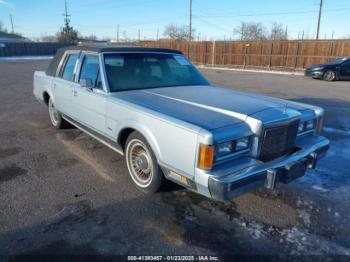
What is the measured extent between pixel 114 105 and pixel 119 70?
2.21ft

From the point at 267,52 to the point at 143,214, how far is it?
78.5ft

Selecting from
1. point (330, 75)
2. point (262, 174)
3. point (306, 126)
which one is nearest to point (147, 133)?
point (262, 174)

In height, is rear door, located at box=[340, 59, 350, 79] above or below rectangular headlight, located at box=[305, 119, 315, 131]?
above

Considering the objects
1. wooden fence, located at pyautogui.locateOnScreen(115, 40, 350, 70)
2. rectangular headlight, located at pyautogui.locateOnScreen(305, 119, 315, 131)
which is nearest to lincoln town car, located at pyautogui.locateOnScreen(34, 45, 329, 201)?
rectangular headlight, located at pyautogui.locateOnScreen(305, 119, 315, 131)

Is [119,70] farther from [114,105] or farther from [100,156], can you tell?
[100,156]

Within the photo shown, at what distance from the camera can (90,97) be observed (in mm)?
4148

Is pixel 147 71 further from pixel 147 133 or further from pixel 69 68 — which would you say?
pixel 69 68

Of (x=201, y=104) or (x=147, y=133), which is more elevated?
(x=201, y=104)

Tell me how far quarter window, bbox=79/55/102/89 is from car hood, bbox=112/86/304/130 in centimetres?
51

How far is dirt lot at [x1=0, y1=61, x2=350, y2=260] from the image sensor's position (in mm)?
2592

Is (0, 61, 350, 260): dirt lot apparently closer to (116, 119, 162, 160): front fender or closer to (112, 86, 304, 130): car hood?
(116, 119, 162, 160): front fender

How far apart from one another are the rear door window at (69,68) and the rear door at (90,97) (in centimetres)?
36

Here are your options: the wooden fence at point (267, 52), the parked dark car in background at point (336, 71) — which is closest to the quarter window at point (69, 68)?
the parked dark car in background at point (336, 71)

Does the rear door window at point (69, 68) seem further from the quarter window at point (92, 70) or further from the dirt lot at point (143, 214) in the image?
the dirt lot at point (143, 214)
